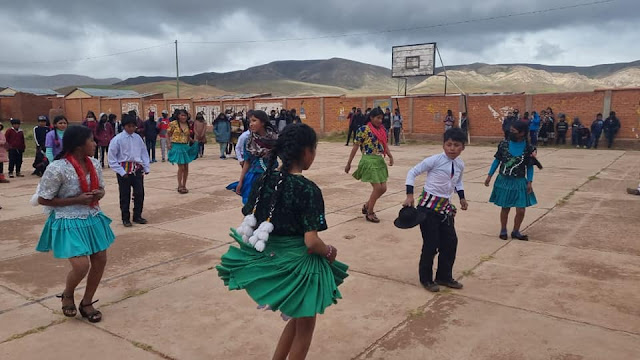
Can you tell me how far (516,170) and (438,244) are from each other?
206cm

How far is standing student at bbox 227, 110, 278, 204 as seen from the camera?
566 cm

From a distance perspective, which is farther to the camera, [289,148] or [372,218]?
[372,218]

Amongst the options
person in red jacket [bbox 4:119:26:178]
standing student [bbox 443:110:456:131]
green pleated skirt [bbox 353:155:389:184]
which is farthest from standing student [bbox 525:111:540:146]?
person in red jacket [bbox 4:119:26:178]

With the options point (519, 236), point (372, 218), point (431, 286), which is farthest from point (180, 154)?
point (431, 286)

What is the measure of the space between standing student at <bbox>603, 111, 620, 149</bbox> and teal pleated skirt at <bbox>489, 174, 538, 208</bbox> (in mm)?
15974

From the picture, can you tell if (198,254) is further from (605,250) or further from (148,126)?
(148,126)

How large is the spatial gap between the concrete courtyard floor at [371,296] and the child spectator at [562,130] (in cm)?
1329

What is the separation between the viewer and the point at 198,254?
5590mm

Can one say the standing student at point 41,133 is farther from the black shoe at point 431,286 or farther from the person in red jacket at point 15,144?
the black shoe at point 431,286

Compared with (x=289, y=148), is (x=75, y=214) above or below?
below

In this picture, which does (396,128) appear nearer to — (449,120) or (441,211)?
(449,120)

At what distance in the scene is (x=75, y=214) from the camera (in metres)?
3.74

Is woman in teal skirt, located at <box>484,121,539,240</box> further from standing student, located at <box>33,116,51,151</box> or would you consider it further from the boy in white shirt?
standing student, located at <box>33,116,51,151</box>

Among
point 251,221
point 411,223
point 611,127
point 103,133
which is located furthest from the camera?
point 611,127
